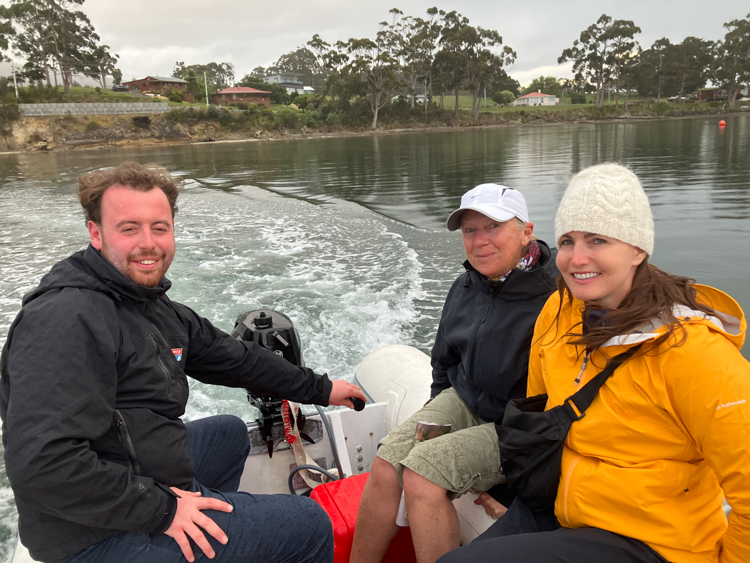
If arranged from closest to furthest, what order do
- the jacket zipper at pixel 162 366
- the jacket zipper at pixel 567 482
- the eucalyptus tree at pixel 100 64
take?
the jacket zipper at pixel 567 482, the jacket zipper at pixel 162 366, the eucalyptus tree at pixel 100 64

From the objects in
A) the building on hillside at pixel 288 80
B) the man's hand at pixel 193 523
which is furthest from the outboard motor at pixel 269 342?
the building on hillside at pixel 288 80

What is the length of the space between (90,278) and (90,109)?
57173 millimetres

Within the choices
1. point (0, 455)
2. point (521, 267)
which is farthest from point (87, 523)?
point (0, 455)

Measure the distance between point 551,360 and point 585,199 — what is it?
21.3 inches

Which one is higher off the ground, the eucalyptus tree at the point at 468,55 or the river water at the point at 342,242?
the eucalyptus tree at the point at 468,55

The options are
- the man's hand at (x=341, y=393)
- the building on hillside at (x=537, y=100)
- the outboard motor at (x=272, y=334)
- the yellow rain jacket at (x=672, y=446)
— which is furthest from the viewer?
the building on hillside at (x=537, y=100)

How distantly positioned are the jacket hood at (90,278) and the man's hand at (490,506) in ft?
4.87

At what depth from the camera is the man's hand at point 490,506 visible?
195cm

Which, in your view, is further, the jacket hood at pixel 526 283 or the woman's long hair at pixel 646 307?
the jacket hood at pixel 526 283

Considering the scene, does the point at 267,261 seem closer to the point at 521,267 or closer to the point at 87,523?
the point at 521,267

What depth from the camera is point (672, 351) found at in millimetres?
1336

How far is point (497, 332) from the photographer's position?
2145 mm

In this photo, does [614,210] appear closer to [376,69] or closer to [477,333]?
[477,333]

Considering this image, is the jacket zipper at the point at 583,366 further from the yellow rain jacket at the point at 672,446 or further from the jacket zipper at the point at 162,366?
the jacket zipper at the point at 162,366
